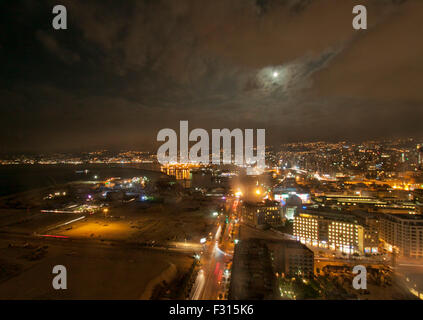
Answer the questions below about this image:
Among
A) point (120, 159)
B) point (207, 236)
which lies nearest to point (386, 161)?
point (207, 236)

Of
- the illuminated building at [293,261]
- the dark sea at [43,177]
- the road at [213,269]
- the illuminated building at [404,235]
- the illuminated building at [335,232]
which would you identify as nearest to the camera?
the road at [213,269]

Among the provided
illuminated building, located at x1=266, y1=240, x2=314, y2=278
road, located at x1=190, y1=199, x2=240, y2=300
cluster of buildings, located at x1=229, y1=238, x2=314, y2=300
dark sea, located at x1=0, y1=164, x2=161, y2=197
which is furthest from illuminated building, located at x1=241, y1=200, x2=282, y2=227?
dark sea, located at x1=0, y1=164, x2=161, y2=197

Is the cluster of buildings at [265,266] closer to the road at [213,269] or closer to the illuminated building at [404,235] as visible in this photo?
the road at [213,269]

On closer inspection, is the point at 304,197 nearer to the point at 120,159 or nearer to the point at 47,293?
the point at 47,293

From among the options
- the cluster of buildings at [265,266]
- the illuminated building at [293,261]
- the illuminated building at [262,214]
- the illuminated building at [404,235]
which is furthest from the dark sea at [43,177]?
the illuminated building at [404,235]

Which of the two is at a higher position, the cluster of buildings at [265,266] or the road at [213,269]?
the cluster of buildings at [265,266]
